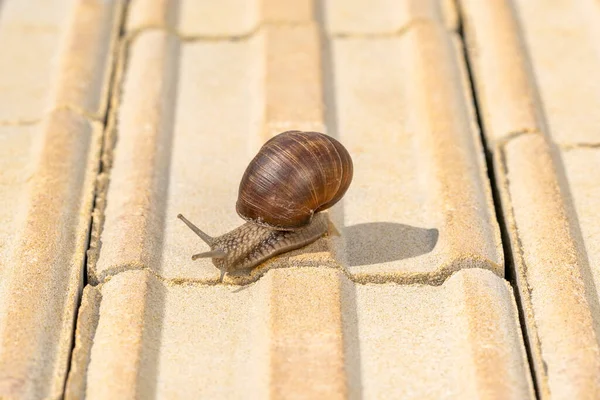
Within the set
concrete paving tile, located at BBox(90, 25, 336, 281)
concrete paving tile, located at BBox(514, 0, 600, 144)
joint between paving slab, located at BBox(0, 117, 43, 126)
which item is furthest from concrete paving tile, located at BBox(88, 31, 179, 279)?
concrete paving tile, located at BBox(514, 0, 600, 144)

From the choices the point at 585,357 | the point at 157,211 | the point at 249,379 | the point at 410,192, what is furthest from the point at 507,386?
the point at 157,211

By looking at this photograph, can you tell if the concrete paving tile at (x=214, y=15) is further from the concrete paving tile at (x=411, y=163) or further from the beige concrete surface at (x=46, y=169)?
the concrete paving tile at (x=411, y=163)

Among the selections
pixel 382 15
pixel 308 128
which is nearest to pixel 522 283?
pixel 308 128

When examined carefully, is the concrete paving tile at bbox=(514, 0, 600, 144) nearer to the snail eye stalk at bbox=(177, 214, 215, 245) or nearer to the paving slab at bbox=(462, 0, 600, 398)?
the paving slab at bbox=(462, 0, 600, 398)

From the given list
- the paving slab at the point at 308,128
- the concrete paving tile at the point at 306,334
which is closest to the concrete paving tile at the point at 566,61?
the paving slab at the point at 308,128

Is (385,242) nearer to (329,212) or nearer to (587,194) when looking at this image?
(329,212)
